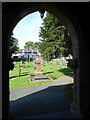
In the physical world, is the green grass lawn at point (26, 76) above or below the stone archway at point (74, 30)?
below

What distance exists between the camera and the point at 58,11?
9.59 metres

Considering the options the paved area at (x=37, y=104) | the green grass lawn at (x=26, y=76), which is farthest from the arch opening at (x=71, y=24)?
the green grass lawn at (x=26, y=76)

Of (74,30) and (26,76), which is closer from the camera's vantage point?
(74,30)

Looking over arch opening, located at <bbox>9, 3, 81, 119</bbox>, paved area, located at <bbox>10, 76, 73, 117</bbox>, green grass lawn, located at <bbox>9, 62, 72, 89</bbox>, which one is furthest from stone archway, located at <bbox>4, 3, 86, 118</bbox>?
green grass lawn, located at <bbox>9, 62, 72, 89</bbox>

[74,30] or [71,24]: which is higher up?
[71,24]

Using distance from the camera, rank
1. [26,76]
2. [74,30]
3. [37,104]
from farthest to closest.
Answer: [26,76], [37,104], [74,30]

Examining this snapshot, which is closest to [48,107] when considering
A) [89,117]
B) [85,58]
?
[85,58]

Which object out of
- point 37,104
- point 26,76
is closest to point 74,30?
point 37,104

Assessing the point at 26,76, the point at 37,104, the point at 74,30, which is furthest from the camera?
the point at 26,76

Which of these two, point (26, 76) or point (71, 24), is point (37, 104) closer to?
point (71, 24)

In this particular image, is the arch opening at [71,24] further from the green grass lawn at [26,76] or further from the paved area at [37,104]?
the green grass lawn at [26,76]

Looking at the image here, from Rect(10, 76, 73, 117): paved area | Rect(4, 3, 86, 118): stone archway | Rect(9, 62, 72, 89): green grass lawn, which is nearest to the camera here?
Rect(4, 3, 86, 118): stone archway

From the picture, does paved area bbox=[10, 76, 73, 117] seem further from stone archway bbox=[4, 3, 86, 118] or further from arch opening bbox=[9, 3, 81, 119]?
stone archway bbox=[4, 3, 86, 118]

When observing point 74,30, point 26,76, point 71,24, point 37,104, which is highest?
point 71,24
